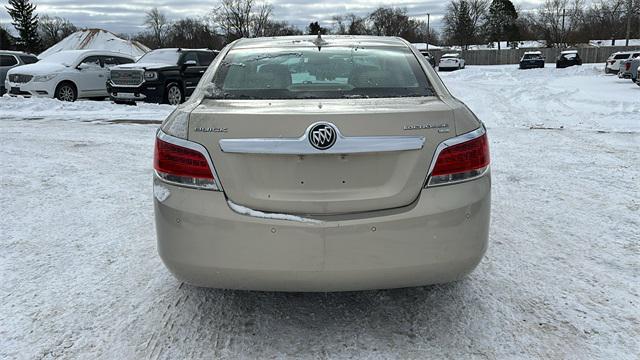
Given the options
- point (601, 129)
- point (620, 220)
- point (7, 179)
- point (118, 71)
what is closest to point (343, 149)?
point (620, 220)

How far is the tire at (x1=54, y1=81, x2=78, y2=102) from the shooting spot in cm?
1582

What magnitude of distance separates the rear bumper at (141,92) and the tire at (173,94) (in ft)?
0.63

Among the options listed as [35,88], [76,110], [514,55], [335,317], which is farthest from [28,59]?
[514,55]

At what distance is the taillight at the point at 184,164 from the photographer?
263 centimetres

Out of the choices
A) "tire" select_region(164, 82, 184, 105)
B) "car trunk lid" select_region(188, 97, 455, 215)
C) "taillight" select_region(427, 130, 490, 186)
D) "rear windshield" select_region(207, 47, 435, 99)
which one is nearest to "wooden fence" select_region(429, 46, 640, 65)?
"tire" select_region(164, 82, 184, 105)

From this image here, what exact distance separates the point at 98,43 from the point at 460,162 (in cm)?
5032

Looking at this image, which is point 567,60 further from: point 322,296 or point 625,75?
point 322,296

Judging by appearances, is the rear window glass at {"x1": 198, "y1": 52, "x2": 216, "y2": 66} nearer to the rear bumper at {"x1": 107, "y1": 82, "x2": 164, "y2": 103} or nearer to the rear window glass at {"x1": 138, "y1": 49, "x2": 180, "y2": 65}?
the rear window glass at {"x1": 138, "y1": 49, "x2": 180, "y2": 65}

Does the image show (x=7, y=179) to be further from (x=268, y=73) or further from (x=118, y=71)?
(x=118, y=71)

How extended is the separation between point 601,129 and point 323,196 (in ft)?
29.7

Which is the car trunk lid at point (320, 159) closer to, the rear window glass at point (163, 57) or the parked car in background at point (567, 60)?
the rear window glass at point (163, 57)

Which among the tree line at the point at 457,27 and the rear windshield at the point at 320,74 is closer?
the rear windshield at the point at 320,74

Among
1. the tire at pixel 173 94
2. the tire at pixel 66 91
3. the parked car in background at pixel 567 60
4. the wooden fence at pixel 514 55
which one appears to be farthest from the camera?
the wooden fence at pixel 514 55

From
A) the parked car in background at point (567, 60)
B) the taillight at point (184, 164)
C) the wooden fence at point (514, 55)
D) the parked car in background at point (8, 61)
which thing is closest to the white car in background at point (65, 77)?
the parked car in background at point (8, 61)
